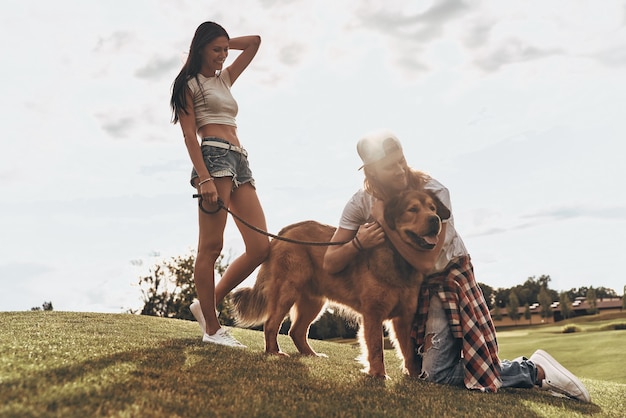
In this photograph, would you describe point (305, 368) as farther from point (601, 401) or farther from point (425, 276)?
point (601, 401)

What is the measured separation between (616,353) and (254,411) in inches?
460

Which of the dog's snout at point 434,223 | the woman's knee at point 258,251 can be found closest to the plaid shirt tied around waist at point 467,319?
the dog's snout at point 434,223

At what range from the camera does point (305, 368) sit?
4.04 metres

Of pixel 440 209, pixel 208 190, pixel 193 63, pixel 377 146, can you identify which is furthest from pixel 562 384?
→ pixel 193 63

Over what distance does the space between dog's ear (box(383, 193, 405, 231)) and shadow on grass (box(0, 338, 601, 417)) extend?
1.22 metres

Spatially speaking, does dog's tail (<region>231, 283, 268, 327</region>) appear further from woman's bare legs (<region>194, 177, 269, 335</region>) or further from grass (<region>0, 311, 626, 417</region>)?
grass (<region>0, 311, 626, 417</region>)

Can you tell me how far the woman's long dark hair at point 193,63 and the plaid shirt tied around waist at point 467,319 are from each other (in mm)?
2637

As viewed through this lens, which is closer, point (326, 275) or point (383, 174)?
point (383, 174)

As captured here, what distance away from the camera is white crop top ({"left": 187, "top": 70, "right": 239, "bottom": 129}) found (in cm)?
→ 452

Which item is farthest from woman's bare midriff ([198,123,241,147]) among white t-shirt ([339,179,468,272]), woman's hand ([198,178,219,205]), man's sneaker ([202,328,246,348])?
man's sneaker ([202,328,246,348])

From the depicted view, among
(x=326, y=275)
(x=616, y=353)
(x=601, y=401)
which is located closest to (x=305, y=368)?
(x=326, y=275)

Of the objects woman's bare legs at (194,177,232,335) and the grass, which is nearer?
the grass

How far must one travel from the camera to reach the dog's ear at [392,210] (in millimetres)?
4071

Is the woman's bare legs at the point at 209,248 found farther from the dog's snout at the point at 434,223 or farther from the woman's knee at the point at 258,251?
the dog's snout at the point at 434,223
